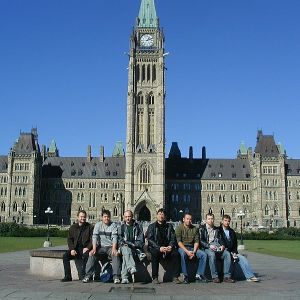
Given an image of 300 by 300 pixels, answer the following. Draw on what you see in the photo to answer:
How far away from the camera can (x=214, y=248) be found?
632 inches

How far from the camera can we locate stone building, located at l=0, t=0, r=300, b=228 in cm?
10594

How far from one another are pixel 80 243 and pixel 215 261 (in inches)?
162

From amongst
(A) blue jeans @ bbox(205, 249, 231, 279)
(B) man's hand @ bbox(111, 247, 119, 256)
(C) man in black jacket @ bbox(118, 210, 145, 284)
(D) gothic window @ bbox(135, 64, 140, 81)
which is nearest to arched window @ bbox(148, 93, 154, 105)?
(D) gothic window @ bbox(135, 64, 140, 81)

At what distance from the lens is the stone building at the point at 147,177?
10594 centimetres

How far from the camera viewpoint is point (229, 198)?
116 metres

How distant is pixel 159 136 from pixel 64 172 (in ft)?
81.9

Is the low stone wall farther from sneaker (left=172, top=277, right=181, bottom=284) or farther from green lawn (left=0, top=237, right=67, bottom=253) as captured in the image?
green lawn (left=0, top=237, right=67, bottom=253)

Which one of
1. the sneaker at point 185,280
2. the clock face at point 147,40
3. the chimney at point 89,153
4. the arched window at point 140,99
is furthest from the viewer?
the chimney at point 89,153

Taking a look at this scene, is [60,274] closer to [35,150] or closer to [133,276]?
[133,276]

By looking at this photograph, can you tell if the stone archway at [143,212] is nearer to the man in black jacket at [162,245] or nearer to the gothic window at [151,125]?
the gothic window at [151,125]

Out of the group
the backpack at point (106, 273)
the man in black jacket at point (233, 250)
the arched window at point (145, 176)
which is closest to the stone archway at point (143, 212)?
the arched window at point (145, 176)

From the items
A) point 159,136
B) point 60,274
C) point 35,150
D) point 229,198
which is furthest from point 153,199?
point 60,274

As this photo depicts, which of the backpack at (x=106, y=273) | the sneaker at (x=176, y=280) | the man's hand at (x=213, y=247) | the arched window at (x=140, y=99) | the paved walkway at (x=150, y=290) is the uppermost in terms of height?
the arched window at (x=140, y=99)

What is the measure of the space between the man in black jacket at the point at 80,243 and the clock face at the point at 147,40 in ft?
328
